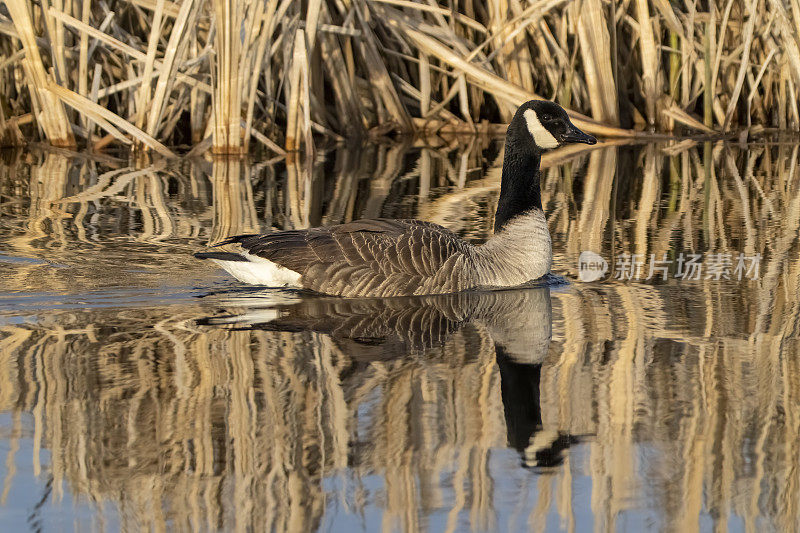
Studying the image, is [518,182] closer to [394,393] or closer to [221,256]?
[221,256]

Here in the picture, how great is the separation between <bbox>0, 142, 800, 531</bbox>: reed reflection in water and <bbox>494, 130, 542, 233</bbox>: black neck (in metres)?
0.59

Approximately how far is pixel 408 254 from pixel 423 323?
72 cm

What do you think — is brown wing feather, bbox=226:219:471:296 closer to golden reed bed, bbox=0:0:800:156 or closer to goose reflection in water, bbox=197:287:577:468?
goose reflection in water, bbox=197:287:577:468

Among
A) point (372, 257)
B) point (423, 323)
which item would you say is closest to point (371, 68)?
point (372, 257)

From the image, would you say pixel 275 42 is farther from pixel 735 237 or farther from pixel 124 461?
pixel 124 461

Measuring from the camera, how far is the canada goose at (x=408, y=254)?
281 inches

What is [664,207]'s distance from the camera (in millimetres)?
10586

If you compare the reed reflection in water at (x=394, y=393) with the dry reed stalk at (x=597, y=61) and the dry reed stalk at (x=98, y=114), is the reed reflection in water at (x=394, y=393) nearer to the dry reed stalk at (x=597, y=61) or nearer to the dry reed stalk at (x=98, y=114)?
the dry reed stalk at (x=98, y=114)

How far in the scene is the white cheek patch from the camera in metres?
7.95

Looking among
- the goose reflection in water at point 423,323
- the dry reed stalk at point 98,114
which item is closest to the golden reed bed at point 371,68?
the dry reed stalk at point 98,114

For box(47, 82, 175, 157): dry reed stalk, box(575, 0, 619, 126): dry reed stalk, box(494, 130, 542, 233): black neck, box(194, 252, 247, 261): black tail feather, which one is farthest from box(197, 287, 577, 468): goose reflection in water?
box(575, 0, 619, 126): dry reed stalk

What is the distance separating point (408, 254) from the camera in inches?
281

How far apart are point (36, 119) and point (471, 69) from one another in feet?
17.3

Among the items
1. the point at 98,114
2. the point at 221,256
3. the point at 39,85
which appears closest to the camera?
the point at 221,256
